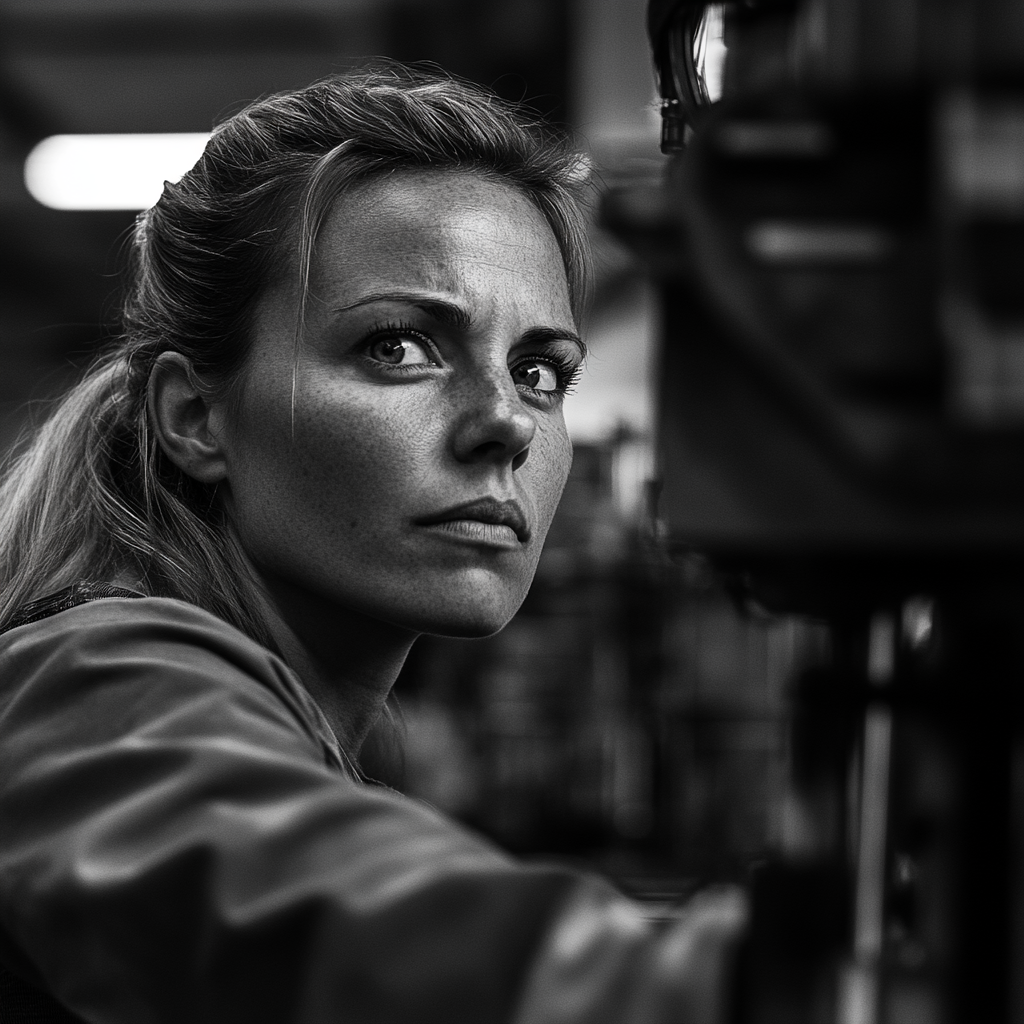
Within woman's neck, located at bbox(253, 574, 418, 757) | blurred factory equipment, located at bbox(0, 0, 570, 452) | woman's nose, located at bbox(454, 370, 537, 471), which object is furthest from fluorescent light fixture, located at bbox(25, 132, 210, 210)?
woman's nose, located at bbox(454, 370, 537, 471)

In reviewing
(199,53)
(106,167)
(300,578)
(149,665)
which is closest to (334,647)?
(300,578)

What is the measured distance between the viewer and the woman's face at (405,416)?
1.12 meters

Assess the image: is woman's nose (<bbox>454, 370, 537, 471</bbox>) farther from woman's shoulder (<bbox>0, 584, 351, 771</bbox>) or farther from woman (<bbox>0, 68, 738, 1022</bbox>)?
woman's shoulder (<bbox>0, 584, 351, 771</bbox>)

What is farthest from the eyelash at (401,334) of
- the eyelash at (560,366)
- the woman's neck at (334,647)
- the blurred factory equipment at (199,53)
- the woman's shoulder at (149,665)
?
the blurred factory equipment at (199,53)

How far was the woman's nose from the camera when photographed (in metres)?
1.11

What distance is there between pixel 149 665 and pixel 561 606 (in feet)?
15.0

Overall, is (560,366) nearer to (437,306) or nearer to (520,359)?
(520,359)

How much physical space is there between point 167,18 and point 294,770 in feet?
18.2

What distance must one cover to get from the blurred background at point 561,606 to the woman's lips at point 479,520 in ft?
8.86

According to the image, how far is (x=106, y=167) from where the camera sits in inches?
256

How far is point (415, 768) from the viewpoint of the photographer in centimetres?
493

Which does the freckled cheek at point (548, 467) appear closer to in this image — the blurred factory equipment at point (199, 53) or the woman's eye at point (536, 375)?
the woman's eye at point (536, 375)

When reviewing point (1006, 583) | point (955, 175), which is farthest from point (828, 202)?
point (1006, 583)

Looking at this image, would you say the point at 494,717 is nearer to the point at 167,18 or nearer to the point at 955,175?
the point at 167,18
